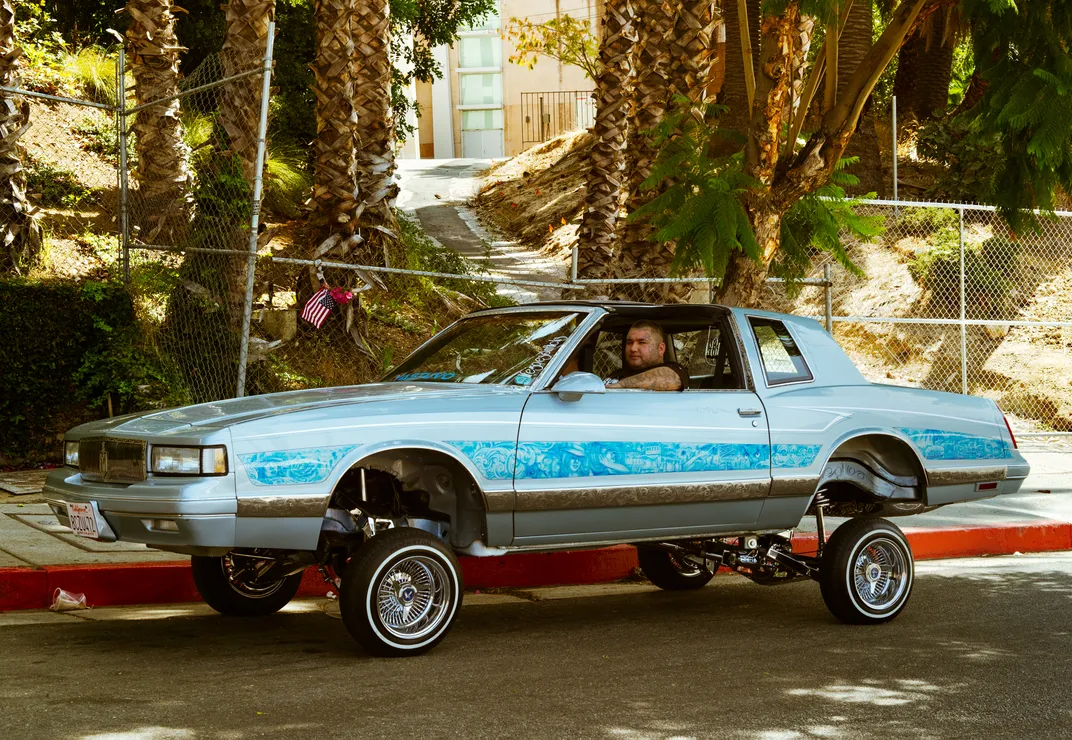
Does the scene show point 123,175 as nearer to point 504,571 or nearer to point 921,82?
point 504,571

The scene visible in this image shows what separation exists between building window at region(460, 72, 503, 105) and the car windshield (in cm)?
4595

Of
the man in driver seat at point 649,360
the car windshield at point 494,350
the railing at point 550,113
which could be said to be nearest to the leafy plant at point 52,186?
the car windshield at point 494,350

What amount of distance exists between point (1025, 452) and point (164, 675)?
11881mm

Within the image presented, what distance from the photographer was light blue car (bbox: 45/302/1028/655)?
5723 millimetres

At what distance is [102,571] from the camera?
289 inches

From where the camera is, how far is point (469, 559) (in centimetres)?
833

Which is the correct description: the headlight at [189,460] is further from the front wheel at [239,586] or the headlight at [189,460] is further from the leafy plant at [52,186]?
the leafy plant at [52,186]

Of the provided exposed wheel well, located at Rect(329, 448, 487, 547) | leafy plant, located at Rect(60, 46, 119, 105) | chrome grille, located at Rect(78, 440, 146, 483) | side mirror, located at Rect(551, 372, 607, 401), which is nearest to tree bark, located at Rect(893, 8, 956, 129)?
leafy plant, located at Rect(60, 46, 119, 105)

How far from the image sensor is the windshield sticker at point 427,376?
22.7 feet

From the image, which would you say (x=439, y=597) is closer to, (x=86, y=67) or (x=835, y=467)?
(x=835, y=467)

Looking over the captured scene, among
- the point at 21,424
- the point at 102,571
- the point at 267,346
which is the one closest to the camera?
the point at 102,571

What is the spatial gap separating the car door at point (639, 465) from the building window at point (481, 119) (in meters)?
45.7

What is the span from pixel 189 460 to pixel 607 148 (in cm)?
1017

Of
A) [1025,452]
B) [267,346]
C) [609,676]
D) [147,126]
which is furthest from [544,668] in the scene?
[1025,452]
